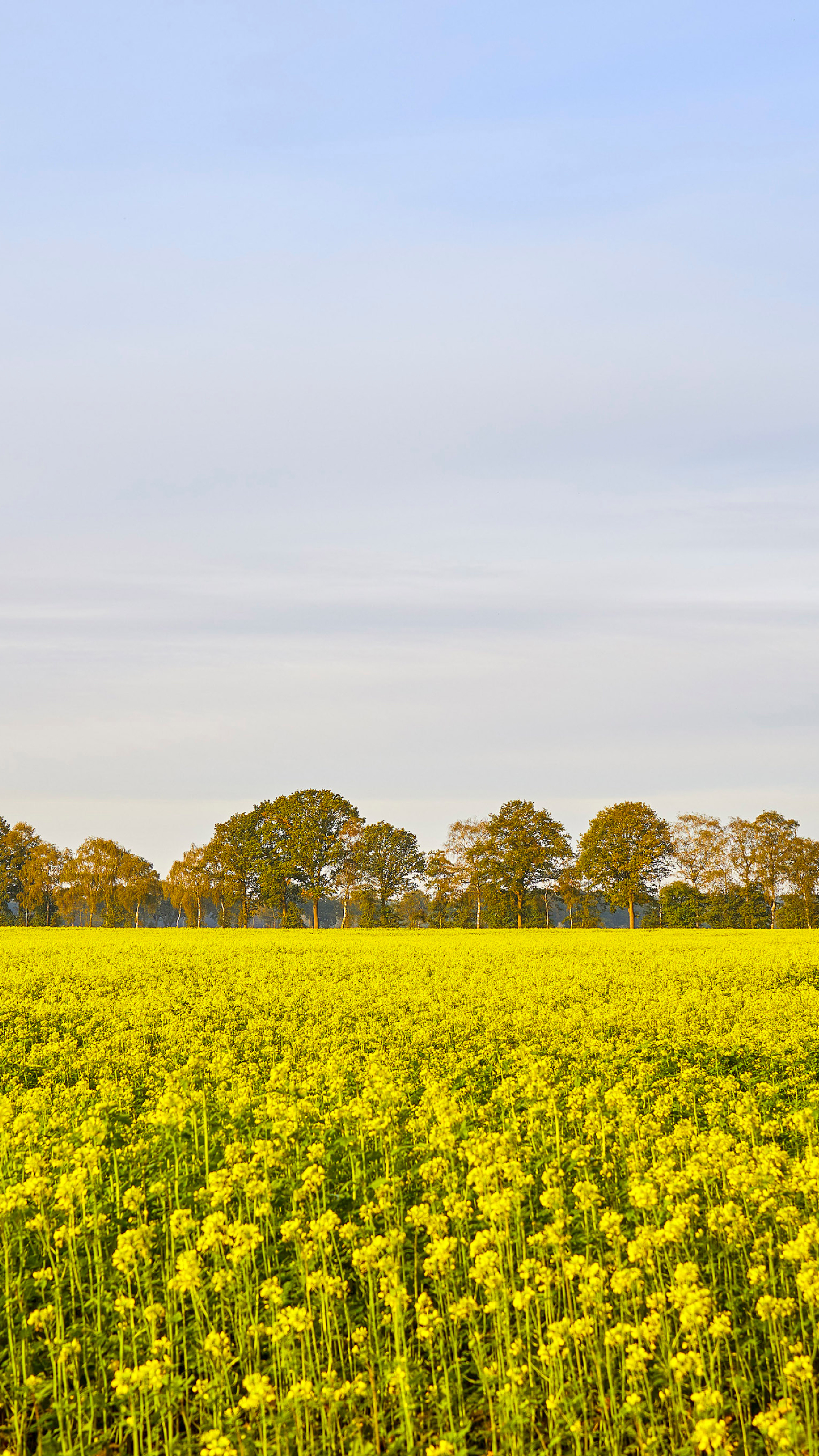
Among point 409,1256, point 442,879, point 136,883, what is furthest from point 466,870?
point 409,1256

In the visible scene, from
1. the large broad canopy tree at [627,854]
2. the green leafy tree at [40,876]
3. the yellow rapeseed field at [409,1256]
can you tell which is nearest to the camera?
the yellow rapeseed field at [409,1256]

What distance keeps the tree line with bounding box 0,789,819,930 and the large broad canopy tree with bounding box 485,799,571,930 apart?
13 centimetres

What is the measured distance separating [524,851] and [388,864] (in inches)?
611

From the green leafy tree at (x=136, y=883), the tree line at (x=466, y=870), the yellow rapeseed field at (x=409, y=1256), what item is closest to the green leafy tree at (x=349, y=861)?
the tree line at (x=466, y=870)

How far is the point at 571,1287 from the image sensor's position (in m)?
8.20

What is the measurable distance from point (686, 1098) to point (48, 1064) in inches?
444

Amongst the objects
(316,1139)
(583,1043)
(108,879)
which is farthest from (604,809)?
(316,1139)

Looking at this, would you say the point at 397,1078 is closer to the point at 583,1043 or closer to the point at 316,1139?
the point at 316,1139

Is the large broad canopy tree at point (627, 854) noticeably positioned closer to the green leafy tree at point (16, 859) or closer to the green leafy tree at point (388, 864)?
the green leafy tree at point (388, 864)

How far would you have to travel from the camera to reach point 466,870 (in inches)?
4508

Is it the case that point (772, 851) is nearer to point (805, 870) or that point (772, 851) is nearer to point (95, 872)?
point (805, 870)

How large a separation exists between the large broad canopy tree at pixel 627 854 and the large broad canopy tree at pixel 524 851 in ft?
10.7

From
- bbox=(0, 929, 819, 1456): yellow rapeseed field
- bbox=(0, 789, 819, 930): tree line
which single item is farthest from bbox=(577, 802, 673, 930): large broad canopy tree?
bbox=(0, 929, 819, 1456): yellow rapeseed field

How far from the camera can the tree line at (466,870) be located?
343 ft
